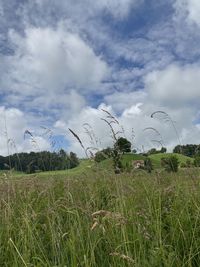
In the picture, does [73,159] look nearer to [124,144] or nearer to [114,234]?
[124,144]

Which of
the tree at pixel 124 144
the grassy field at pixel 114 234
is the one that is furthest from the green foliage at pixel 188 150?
the tree at pixel 124 144

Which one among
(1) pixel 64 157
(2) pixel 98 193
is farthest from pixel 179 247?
(1) pixel 64 157

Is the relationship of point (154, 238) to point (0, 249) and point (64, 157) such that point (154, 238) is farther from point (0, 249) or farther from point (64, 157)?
point (64, 157)

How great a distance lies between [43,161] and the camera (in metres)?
7.29

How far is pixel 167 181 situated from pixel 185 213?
2511 mm

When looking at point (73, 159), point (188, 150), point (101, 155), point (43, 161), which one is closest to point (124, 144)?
point (101, 155)

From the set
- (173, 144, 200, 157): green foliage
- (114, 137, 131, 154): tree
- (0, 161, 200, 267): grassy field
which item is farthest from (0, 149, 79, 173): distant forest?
(173, 144, 200, 157): green foliage

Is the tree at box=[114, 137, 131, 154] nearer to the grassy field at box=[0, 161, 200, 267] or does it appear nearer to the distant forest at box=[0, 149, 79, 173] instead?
the grassy field at box=[0, 161, 200, 267]

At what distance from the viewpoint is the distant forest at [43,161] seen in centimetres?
661

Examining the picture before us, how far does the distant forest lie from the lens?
6.61 meters

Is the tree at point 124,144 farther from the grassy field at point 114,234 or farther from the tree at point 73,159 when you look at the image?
the tree at point 73,159

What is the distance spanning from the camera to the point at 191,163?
737cm

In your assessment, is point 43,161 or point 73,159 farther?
point 43,161

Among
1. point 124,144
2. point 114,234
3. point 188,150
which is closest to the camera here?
point 114,234
